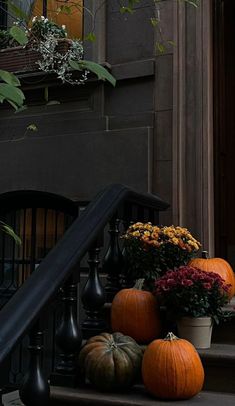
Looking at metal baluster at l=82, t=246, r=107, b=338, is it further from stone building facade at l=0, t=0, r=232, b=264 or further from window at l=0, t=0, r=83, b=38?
window at l=0, t=0, r=83, b=38

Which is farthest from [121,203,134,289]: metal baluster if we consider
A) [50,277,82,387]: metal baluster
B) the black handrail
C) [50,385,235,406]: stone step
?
[50,385,235,406]: stone step

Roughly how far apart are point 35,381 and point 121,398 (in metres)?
0.54

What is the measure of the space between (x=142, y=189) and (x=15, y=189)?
1410mm

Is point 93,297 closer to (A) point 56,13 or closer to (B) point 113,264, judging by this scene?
(B) point 113,264

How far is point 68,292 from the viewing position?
313 centimetres

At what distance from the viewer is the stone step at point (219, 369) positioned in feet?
10.5

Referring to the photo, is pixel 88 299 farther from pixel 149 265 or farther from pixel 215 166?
pixel 215 166

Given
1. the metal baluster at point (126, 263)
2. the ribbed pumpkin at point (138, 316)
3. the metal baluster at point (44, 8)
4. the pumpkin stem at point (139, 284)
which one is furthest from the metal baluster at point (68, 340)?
the metal baluster at point (44, 8)

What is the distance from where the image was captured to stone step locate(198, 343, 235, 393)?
319 centimetres

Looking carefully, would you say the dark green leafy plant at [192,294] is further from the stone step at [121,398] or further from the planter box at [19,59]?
the planter box at [19,59]

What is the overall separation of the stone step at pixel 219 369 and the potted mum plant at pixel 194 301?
→ 0.13 metres

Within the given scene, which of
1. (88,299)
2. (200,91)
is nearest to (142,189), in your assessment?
(200,91)

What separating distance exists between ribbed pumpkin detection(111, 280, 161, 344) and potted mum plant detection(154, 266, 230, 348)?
12cm

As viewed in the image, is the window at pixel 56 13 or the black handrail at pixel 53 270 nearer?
the black handrail at pixel 53 270
